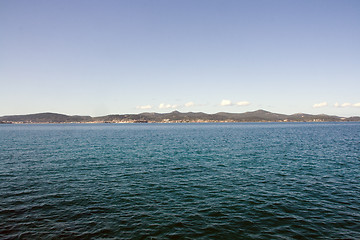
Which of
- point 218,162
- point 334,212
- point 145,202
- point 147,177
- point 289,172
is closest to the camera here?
point 334,212

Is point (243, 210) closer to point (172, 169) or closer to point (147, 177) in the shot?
point (147, 177)

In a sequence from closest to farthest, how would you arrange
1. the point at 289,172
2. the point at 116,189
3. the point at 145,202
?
the point at 145,202
the point at 116,189
the point at 289,172

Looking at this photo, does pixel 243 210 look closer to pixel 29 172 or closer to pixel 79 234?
pixel 79 234

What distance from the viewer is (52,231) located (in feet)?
49.4

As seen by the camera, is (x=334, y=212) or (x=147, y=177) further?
(x=147, y=177)

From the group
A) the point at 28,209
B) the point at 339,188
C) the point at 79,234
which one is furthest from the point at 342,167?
the point at 28,209

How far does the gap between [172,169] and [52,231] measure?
1974 centimetres

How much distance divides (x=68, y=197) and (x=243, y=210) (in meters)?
17.1

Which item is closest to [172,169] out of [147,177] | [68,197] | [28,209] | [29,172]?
[147,177]

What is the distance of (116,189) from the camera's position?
23906 mm

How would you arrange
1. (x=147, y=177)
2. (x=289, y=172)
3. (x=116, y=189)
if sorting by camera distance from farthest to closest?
(x=289, y=172) → (x=147, y=177) → (x=116, y=189)

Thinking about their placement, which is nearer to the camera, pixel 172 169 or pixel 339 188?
pixel 339 188

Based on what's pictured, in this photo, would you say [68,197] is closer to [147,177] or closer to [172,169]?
[147,177]

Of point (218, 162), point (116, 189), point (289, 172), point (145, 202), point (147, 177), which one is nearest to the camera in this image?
point (145, 202)
